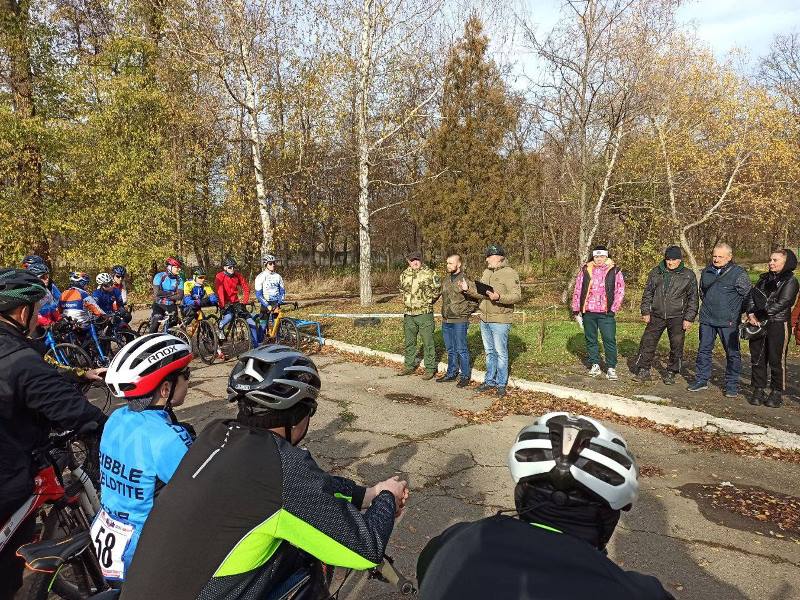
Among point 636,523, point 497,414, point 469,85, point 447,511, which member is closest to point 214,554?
point 447,511

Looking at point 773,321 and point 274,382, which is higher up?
point 274,382

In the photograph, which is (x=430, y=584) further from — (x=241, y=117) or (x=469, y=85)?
(x=469, y=85)

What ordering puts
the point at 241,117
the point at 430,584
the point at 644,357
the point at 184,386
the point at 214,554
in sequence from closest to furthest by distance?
1. the point at 430,584
2. the point at 214,554
3. the point at 184,386
4. the point at 644,357
5. the point at 241,117

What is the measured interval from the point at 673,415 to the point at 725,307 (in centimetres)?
198

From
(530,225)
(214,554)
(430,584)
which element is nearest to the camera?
(430,584)

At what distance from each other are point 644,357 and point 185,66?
17.3 meters

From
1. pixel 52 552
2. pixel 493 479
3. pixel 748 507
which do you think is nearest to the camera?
pixel 52 552

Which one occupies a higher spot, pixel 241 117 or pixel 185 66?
pixel 185 66

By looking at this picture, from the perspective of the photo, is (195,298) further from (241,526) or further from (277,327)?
(241,526)

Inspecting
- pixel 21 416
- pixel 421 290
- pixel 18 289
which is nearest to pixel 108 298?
pixel 421 290

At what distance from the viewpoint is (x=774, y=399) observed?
703 centimetres

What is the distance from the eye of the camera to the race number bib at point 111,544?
227 centimetres

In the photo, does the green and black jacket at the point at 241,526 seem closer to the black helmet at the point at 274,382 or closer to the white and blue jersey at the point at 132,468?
the black helmet at the point at 274,382

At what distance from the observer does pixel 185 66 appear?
1823cm
